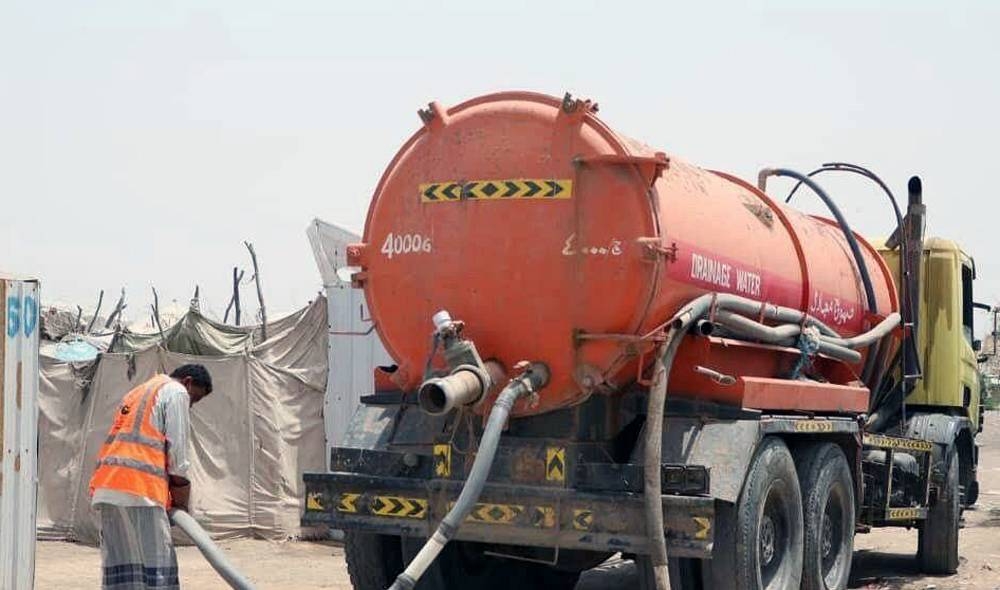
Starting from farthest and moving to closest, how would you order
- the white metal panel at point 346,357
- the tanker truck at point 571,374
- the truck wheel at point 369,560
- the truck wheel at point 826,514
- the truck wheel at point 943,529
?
1. the white metal panel at point 346,357
2. the truck wheel at point 943,529
3. the truck wheel at point 826,514
4. the truck wheel at point 369,560
5. the tanker truck at point 571,374

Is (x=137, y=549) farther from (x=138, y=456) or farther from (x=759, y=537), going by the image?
(x=759, y=537)

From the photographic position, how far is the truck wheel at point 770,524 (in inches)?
293

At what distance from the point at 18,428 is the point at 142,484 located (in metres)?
1.35

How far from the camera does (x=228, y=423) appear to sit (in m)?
13.7

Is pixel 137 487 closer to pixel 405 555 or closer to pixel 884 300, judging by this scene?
pixel 405 555

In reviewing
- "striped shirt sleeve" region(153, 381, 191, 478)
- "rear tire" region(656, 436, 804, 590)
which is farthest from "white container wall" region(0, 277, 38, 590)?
"rear tire" region(656, 436, 804, 590)

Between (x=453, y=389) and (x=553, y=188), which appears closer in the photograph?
(x=453, y=389)

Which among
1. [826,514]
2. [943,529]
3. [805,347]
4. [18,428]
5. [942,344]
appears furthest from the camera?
[942,344]

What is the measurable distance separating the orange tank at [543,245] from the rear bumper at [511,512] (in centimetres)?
55

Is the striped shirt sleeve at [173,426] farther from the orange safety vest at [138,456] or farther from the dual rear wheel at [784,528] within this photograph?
the dual rear wheel at [784,528]

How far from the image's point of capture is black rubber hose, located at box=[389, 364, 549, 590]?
6.76m

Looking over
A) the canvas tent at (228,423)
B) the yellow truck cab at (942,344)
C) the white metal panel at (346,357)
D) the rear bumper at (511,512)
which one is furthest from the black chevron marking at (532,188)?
the canvas tent at (228,423)

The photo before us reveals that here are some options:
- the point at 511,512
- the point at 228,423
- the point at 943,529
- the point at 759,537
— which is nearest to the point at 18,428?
the point at 511,512

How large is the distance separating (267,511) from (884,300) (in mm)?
6401
